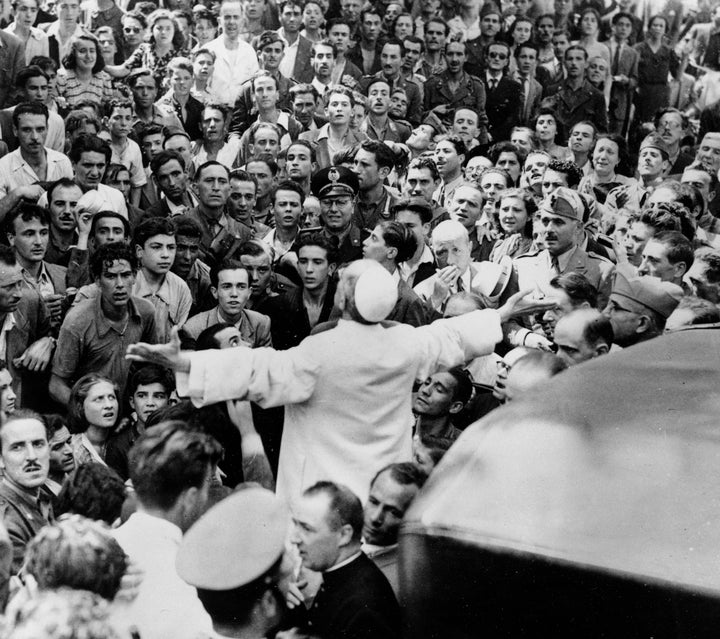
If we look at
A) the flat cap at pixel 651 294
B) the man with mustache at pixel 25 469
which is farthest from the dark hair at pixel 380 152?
the man with mustache at pixel 25 469

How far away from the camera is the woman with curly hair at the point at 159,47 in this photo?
34.4 ft

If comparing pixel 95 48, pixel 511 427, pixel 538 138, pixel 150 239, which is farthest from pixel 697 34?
pixel 511 427

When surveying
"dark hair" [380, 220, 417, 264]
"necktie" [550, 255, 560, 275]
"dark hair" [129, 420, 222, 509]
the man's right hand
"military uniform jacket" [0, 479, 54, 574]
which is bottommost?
"military uniform jacket" [0, 479, 54, 574]

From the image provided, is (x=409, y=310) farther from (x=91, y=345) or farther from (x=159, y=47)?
(x=159, y=47)

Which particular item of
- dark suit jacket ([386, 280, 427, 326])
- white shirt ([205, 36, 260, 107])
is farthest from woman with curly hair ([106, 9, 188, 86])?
dark suit jacket ([386, 280, 427, 326])

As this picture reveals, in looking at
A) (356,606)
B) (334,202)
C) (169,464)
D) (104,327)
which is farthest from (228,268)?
(356,606)

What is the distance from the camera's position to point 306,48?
37.2 feet

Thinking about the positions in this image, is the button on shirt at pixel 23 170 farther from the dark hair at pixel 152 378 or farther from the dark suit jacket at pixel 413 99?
the dark suit jacket at pixel 413 99

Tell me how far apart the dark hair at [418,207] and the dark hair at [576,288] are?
6.10 feet

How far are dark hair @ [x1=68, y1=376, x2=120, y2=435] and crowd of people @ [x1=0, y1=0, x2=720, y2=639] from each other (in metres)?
0.02

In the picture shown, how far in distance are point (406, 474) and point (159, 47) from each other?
7312mm

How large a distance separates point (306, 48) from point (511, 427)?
8.50 metres

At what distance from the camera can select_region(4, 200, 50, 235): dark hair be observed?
6.73 metres

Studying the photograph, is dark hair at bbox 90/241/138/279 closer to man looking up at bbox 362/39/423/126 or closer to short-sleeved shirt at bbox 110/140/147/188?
short-sleeved shirt at bbox 110/140/147/188
